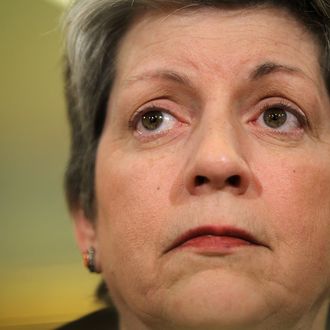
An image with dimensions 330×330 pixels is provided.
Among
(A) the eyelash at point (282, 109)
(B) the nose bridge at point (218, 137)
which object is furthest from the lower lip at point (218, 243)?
(A) the eyelash at point (282, 109)

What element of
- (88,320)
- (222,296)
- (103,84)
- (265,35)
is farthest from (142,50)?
(88,320)

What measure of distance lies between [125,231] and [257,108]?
0.33m

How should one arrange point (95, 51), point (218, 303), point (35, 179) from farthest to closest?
1. point (35, 179)
2. point (95, 51)
3. point (218, 303)

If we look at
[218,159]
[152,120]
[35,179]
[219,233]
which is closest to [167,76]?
[152,120]

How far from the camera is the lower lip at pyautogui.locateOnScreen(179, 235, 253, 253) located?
71cm

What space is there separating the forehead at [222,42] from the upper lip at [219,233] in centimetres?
28

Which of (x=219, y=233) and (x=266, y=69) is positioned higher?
(x=266, y=69)

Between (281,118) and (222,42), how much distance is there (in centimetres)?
18

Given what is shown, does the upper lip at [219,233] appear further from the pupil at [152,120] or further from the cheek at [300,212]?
the pupil at [152,120]

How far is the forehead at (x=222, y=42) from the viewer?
82 centimetres

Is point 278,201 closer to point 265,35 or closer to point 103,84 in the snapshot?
point 265,35

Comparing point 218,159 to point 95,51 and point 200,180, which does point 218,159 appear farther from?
point 95,51

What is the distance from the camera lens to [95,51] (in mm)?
990

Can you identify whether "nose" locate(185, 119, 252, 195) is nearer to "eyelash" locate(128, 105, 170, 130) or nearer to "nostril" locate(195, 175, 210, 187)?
"nostril" locate(195, 175, 210, 187)
